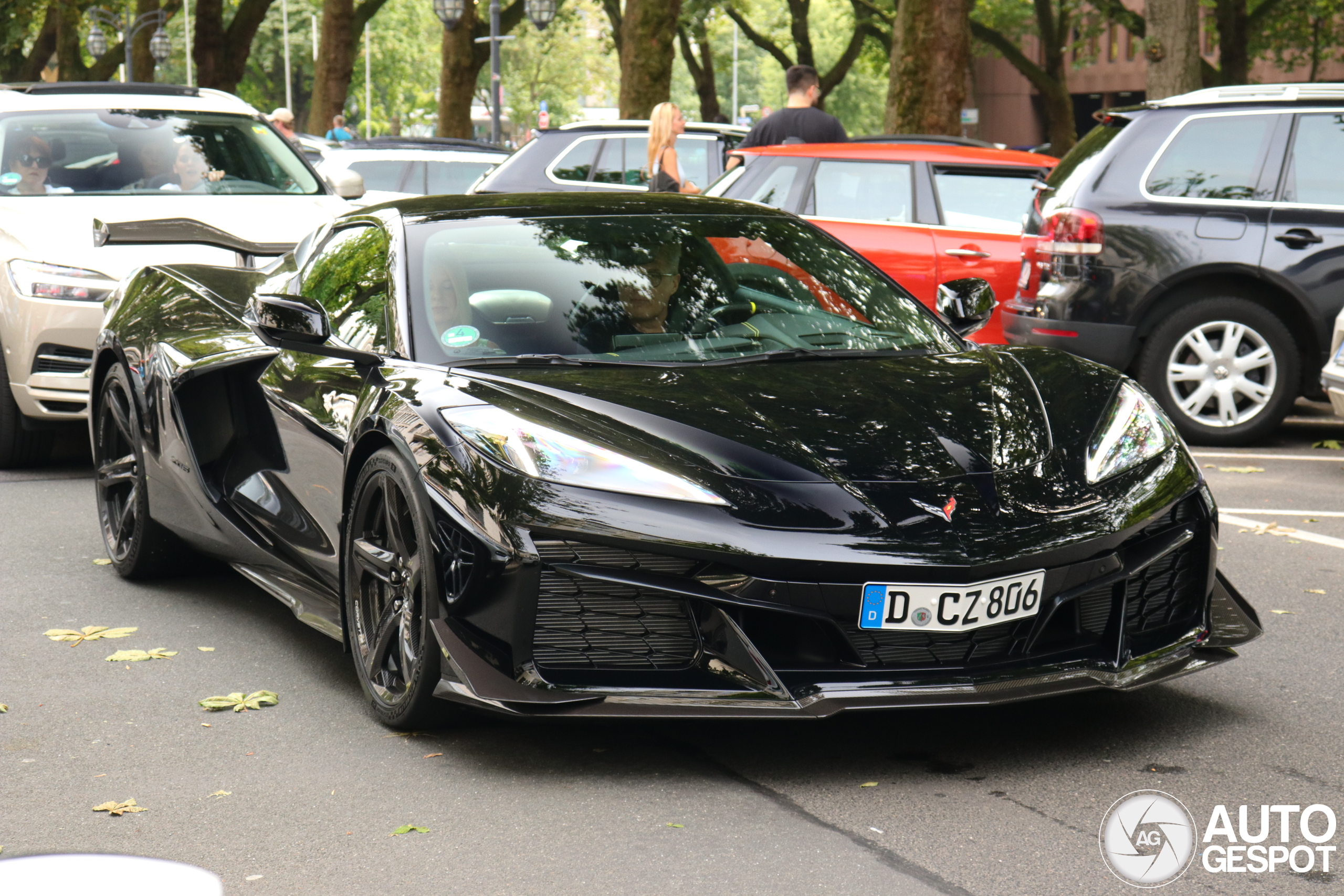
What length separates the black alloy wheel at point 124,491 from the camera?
19.8ft

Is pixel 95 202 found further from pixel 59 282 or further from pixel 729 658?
pixel 729 658

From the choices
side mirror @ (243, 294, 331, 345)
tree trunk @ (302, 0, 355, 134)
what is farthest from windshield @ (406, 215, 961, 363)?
tree trunk @ (302, 0, 355, 134)

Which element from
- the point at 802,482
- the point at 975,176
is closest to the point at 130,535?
the point at 802,482

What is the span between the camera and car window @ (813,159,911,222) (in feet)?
35.3

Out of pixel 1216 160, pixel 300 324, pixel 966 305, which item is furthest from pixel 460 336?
pixel 1216 160

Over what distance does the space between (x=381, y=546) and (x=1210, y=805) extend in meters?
2.13

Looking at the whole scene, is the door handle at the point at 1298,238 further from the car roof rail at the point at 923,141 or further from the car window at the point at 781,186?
the car window at the point at 781,186

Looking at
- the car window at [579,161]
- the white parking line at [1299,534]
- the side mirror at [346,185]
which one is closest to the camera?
the white parking line at [1299,534]

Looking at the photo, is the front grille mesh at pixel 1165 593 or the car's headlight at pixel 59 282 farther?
the car's headlight at pixel 59 282

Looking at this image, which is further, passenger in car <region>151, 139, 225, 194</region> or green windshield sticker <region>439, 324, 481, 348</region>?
passenger in car <region>151, 139, 225, 194</region>

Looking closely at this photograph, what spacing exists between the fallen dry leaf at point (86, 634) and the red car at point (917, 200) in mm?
6099

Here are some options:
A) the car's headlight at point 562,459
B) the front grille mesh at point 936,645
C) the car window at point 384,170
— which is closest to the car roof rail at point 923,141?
the car window at point 384,170

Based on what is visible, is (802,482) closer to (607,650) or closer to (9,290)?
Answer: (607,650)

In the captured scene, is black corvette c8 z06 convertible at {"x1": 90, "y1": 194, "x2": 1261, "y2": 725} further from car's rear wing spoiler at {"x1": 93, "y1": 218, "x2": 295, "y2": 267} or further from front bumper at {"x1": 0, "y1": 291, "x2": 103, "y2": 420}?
front bumper at {"x1": 0, "y1": 291, "x2": 103, "y2": 420}
